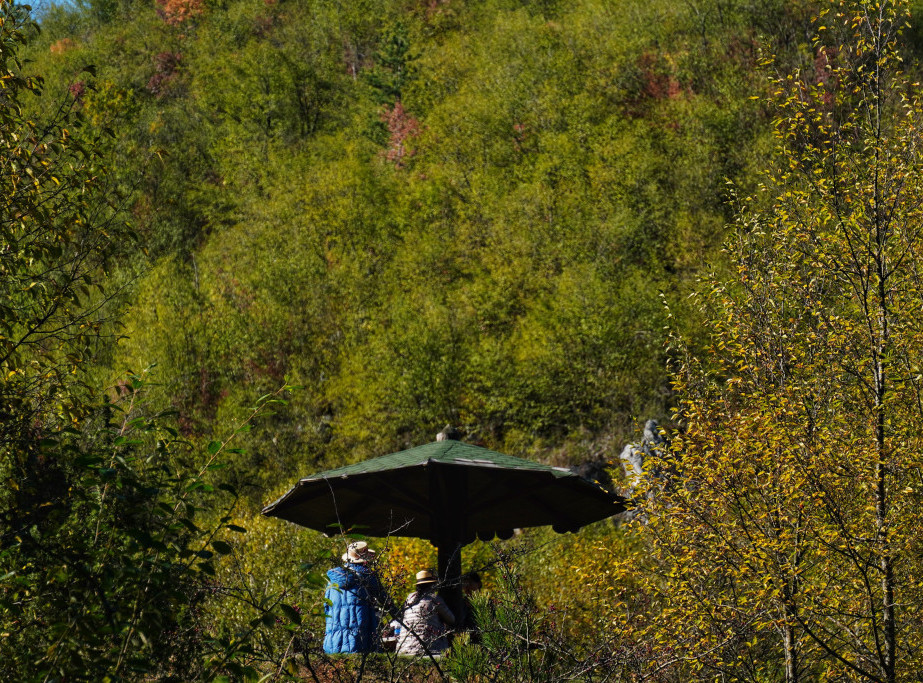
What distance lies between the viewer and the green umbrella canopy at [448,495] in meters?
7.56

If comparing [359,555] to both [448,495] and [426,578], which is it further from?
[426,578]

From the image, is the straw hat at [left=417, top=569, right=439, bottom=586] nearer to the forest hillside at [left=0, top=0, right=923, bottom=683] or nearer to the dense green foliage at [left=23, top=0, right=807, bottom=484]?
the forest hillside at [left=0, top=0, right=923, bottom=683]

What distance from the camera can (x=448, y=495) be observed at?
827 cm

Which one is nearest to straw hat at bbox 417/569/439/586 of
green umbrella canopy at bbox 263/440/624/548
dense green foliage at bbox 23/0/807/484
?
green umbrella canopy at bbox 263/440/624/548

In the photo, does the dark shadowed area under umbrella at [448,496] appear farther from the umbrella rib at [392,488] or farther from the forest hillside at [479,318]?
the forest hillside at [479,318]

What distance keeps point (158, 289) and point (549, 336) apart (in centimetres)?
1408

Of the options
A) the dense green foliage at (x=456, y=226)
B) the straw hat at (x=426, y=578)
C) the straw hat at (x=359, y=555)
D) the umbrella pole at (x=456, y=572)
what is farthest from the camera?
the dense green foliage at (x=456, y=226)

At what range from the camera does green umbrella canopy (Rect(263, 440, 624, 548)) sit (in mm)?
7559

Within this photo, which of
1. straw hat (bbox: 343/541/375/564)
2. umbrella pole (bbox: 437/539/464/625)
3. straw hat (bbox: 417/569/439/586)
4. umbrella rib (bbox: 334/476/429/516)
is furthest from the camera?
straw hat (bbox: 417/569/439/586)

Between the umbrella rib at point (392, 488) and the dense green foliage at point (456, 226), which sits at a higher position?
the dense green foliage at point (456, 226)

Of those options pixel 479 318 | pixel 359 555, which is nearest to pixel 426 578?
pixel 359 555

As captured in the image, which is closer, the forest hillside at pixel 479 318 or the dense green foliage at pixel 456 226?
the forest hillside at pixel 479 318

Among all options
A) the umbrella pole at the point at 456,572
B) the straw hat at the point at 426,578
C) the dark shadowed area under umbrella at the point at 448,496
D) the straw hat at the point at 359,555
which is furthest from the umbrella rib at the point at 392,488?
the straw hat at the point at 359,555

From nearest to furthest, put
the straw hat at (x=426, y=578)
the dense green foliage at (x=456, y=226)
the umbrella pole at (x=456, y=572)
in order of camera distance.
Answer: the umbrella pole at (x=456, y=572)
the straw hat at (x=426, y=578)
the dense green foliage at (x=456, y=226)
